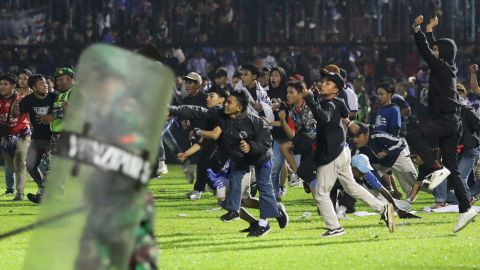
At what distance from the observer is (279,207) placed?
15039 mm

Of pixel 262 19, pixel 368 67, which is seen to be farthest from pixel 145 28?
pixel 368 67

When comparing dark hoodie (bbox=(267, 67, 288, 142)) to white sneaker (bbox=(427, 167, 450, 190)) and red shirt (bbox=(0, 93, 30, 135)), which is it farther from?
white sneaker (bbox=(427, 167, 450, 190))

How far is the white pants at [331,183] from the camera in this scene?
551 inches

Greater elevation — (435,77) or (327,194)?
(435,77)

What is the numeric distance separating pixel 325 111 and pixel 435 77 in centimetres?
146

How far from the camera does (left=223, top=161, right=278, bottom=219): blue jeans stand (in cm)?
1464

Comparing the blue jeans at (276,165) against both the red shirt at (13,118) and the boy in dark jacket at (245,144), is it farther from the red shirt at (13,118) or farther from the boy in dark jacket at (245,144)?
the boy in dark jacket at (245,144)

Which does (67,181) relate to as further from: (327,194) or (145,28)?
(145,28)

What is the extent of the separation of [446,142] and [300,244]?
2.18 meters

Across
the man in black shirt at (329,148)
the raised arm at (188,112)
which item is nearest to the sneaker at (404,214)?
the man in black shirt at (329,148)

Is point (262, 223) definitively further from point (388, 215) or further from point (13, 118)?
point (13, 118)

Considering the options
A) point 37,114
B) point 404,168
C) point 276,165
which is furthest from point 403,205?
point 37,114

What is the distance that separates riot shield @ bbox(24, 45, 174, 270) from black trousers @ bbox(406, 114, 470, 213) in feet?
27.4

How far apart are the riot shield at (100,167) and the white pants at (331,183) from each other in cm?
773
